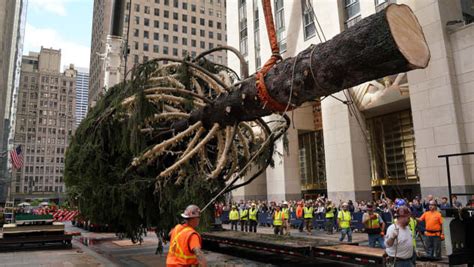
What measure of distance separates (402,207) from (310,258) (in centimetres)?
325

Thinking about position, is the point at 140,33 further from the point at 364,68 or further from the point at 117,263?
the point at 364,68

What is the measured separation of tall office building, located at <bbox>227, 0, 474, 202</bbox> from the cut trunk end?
3.86 metres

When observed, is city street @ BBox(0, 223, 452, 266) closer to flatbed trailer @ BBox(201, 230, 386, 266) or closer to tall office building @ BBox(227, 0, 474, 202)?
flatbed trailer @ BBox(201, 230, 386, 266)

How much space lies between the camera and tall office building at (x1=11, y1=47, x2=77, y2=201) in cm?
9015

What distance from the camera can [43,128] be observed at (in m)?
94.2

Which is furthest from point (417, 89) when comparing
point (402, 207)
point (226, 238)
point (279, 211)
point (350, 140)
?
point (402, 207)

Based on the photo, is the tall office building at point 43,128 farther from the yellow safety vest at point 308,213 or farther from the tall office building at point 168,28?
the yellow safety vest at point 308,213

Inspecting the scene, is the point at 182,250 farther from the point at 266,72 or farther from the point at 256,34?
the point at 256,34

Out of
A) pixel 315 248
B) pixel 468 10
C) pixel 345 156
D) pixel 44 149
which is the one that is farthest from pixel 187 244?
pixel 44 149

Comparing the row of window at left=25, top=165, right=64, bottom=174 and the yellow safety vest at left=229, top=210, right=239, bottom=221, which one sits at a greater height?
the row of window at left=25, top=165, right=64, bottom=174

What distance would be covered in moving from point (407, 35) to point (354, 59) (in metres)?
0.51

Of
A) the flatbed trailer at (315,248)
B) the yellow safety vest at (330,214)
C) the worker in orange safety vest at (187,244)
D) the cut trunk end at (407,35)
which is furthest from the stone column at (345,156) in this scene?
the worker in orange safety vest at (187,244)

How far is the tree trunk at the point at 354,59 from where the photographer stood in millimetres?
3422

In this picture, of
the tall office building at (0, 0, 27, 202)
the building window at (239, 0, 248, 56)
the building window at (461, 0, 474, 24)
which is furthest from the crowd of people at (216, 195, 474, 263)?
the tall office building at (0, 0, 27, 202)
